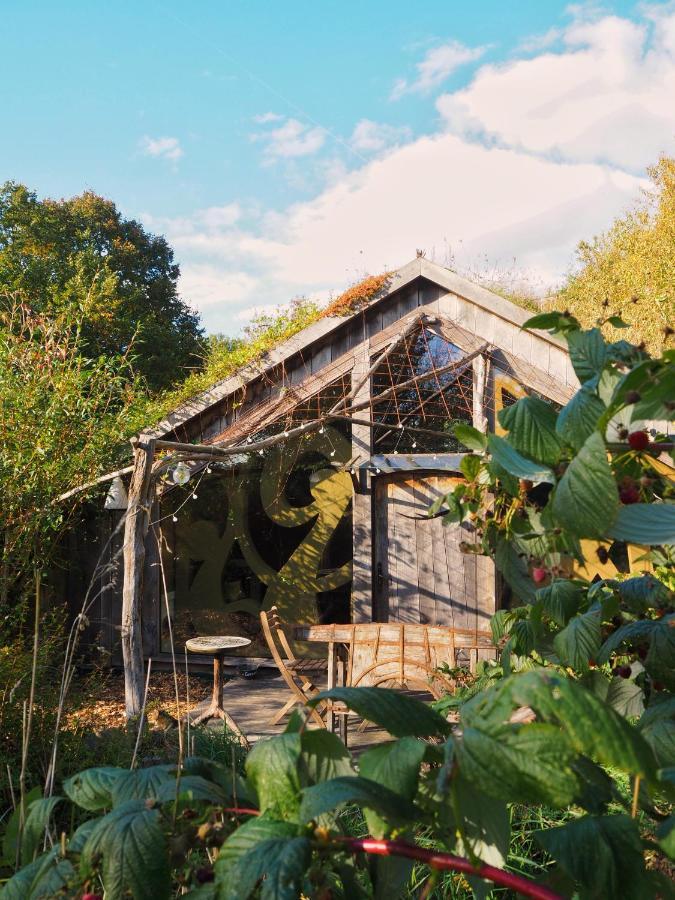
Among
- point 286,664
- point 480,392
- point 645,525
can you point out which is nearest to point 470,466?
point 645,525

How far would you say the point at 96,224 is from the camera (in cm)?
2277

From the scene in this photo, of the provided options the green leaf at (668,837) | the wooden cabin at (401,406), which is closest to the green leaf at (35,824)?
the green leaf at (668,837)

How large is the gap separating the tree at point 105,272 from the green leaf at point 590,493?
1751cm

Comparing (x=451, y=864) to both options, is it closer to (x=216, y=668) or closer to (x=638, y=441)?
(x=638, y=441)

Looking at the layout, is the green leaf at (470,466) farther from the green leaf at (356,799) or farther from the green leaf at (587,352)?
the green leaf at (356,799)

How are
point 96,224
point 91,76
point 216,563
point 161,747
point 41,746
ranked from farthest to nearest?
point 96,224 → point 216,563 → point 91,76 → point 161,747 → point 41,746

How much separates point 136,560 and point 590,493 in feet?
18.5

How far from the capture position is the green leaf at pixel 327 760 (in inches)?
29.4

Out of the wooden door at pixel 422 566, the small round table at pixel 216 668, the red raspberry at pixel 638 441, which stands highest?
the red raspberry at pixel 638 441

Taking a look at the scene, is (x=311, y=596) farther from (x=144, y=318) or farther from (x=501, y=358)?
(x=144, y=318)

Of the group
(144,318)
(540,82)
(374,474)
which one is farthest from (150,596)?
(540,82)

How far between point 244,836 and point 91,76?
7.86 m

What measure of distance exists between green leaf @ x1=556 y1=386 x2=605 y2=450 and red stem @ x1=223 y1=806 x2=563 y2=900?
1.39 feet

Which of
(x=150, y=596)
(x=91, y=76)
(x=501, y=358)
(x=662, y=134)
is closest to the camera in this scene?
(x=91, y=76)
